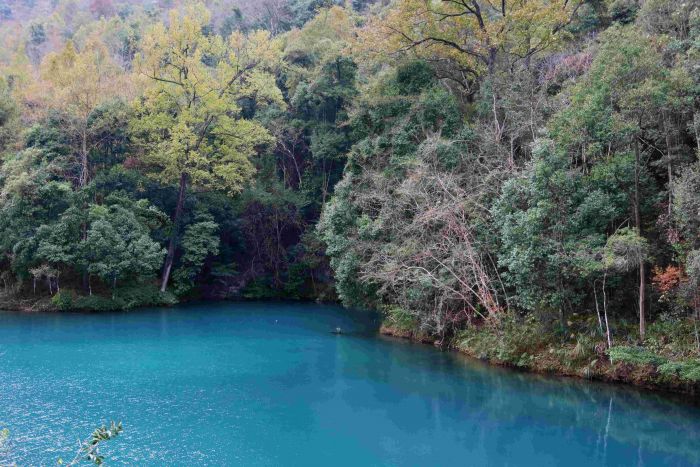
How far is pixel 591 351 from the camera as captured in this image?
57.0 feet

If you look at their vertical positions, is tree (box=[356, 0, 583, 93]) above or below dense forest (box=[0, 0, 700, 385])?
above

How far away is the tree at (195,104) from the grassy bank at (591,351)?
17.2m

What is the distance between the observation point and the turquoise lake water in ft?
42.4

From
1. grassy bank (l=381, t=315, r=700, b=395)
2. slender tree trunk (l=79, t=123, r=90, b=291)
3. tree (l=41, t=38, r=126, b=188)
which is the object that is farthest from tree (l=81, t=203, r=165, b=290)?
grassy bank (l=381, t=315, r=700, b=395)

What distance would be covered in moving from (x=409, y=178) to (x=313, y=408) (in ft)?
33.8

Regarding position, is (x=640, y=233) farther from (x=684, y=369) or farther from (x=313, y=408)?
(x=313, y=408)

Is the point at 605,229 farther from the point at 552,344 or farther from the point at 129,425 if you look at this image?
the point at 129,425

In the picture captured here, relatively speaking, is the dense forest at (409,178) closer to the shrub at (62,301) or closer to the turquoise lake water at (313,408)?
the shrub at (62,301)

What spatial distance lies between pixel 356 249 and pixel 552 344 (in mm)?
8796

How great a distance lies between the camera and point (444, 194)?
22.0m

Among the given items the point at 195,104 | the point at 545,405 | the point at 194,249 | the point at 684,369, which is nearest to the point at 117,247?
the point at 194,249

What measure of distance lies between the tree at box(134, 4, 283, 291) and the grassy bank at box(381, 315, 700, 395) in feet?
56.3

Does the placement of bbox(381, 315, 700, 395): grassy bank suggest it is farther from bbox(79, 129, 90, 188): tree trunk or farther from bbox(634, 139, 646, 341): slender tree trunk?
bbox(79, 129, 90, 188): tree trunk

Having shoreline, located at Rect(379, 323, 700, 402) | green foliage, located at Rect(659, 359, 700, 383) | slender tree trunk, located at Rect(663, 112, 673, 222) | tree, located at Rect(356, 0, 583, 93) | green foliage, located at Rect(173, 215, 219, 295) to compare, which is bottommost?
shoreline, located at Rect(379, 323, 700, 402)
